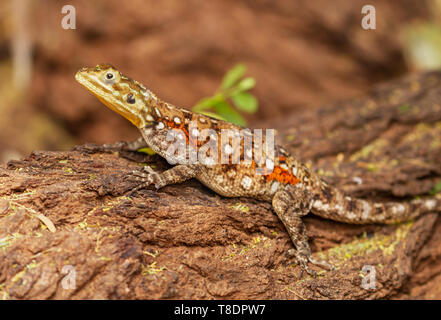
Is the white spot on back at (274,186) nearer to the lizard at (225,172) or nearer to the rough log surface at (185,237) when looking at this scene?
the lizard at (225,172)

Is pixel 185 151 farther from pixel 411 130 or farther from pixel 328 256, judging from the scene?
pixel 411 130

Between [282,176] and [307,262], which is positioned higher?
[282,176]

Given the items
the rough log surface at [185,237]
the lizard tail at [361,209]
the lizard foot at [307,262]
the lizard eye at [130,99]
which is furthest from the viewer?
the lizard tail at [361,209]

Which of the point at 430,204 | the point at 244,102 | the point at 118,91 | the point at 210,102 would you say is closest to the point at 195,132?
the point at 118,91

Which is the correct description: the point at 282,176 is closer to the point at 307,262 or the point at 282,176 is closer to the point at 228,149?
the point at 228,149

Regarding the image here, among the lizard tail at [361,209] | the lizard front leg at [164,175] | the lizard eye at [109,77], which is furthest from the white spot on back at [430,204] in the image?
the lizard eye at [109,77]

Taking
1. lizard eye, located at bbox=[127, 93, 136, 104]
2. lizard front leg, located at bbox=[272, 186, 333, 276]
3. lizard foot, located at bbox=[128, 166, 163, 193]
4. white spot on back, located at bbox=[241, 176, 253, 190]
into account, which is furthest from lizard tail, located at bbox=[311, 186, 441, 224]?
lizard eye, located at bbox=[127, 93, 136, 104]

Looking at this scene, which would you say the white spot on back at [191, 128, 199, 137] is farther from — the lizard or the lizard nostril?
the lizard nostril
